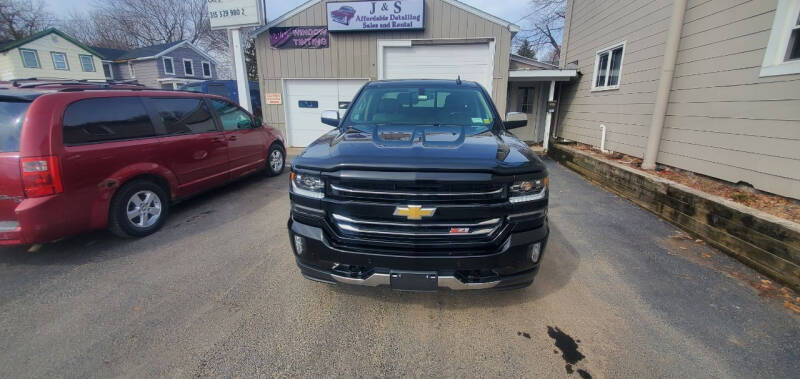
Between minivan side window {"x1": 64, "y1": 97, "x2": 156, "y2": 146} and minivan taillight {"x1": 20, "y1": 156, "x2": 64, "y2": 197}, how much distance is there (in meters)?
0.27

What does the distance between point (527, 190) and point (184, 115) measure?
461cm

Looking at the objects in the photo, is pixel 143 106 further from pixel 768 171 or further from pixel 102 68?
pixel 102 68

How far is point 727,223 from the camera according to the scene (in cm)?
351

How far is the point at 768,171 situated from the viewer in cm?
411

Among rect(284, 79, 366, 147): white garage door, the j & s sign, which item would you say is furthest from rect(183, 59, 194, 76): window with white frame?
the j & s sign

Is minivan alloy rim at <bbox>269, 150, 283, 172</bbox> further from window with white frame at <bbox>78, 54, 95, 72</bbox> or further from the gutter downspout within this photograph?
window with white frame at <bbox>78, 54, 95, 72</bbox>

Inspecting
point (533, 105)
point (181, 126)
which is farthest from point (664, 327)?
point (533, 105)

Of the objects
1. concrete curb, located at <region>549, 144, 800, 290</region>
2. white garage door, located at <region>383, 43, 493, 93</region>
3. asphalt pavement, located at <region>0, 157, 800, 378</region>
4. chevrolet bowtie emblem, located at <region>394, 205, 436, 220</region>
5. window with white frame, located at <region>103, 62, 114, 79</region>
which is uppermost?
window with white frame, located at <region>103, 62, 114, 79</region>

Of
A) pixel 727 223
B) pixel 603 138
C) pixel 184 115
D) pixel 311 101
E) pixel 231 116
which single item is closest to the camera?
A: pixel 727 223

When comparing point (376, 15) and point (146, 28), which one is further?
point (146, 28)

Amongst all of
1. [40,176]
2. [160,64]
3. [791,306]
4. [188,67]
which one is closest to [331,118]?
[40,176]

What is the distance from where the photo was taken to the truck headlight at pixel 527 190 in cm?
210

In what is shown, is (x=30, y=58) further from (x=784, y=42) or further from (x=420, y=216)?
Answer: (x=784, y=42)

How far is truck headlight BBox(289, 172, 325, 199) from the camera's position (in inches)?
84.7
